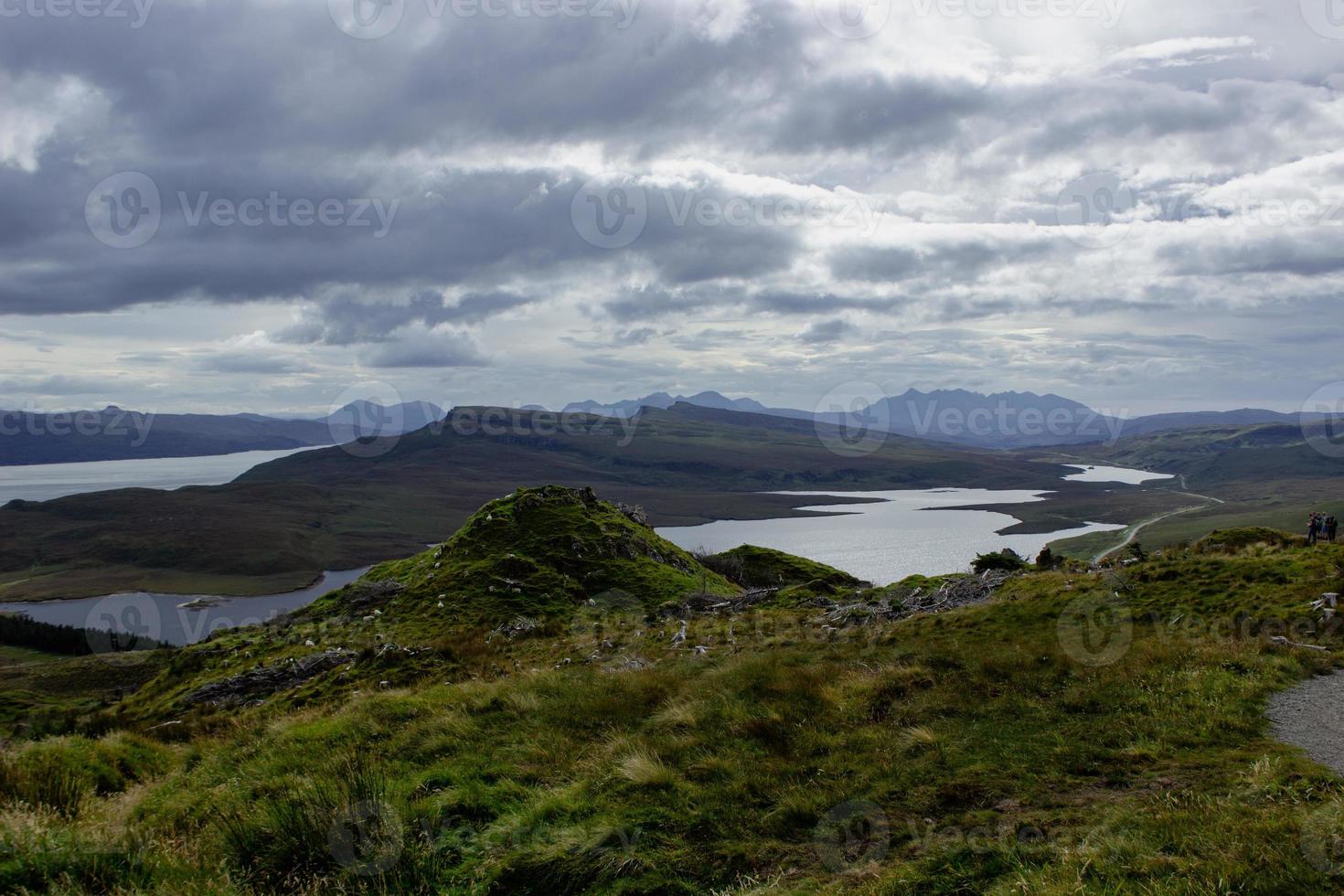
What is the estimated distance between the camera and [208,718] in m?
21.4

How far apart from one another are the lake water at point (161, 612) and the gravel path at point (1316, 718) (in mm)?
139532

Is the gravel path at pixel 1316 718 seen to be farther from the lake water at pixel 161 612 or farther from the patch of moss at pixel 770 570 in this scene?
the lake water at pixel 161 612

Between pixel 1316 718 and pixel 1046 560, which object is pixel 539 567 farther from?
pixel 1316 718

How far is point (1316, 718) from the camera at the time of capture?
473 inches

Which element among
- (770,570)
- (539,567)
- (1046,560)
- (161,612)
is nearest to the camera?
(1046,560)

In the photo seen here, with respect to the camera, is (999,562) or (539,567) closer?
(999,562)

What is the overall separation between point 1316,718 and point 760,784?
938cm

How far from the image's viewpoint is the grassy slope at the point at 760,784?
26.0ft

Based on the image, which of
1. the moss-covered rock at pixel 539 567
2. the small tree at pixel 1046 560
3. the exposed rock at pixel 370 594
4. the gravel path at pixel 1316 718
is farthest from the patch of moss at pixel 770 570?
the gravel path at pixel 1316 718

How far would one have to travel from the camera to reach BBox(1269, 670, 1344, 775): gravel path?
10.5 m

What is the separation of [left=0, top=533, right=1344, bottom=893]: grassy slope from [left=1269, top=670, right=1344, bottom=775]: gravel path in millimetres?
439

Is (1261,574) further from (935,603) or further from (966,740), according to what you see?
(966,740)

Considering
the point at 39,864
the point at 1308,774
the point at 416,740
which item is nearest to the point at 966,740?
the point at 1308,774

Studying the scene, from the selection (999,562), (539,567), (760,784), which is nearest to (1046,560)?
(999,562)
